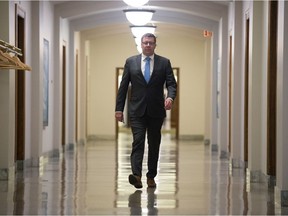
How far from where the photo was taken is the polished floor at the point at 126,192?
8.62m

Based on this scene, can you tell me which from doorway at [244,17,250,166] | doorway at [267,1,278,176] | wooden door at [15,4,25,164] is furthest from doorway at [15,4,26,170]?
doorway at [267,1,278,176]

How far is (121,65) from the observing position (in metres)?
29.3

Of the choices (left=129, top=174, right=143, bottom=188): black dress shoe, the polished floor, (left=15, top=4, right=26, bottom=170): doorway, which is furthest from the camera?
(left=15, top=4, right=26, bottom=170): doorway

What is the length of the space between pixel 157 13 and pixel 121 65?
7582 millimetres

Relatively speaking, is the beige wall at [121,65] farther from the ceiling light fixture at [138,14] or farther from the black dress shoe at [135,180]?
the black dress shoe at [135,180]

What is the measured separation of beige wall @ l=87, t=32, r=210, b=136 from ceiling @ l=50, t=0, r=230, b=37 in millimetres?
2777

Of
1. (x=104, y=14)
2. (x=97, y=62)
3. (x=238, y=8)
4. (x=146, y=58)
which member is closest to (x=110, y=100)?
(x=97, y=62)

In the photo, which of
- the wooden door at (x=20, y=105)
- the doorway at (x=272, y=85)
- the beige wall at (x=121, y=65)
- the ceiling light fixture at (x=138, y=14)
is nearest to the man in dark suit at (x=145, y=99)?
the doorway at (x=272, y=85)

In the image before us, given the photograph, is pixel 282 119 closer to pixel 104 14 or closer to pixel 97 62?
pixel 104 14

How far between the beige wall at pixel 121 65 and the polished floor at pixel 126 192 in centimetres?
1340

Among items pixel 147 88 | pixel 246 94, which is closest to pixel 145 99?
pixel 147 88

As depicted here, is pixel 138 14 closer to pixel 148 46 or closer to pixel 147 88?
pixel 148 46

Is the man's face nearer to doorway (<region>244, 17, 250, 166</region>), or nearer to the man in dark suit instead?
the man in dark suit

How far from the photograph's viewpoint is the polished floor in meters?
8.62
